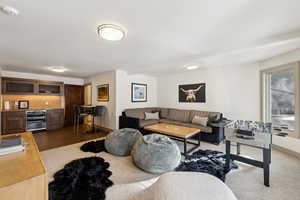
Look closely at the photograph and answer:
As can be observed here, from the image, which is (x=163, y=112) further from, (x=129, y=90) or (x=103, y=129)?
(x=103, y=129)

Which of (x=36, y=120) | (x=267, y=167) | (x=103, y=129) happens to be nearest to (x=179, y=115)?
(x=103, y=129)

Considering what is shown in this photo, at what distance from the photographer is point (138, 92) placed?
572 centimetres

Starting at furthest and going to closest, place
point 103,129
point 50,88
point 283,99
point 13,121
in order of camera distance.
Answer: point 50,88
point 103,129
point 13,121
point 283,99

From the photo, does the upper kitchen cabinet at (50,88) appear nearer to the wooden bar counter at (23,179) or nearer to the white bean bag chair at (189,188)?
the wooden bar counter at (23,179)

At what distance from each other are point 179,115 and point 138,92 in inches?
75.2

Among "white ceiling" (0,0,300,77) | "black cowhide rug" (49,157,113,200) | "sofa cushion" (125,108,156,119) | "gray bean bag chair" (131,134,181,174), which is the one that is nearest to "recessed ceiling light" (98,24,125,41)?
"white ceiling" (0,0,300,77)

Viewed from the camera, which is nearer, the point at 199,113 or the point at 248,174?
the point at 248,174

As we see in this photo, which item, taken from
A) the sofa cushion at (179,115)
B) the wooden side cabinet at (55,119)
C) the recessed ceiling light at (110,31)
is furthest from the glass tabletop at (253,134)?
the wooden side cabinet at (55,119)

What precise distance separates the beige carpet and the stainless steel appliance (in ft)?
8.29

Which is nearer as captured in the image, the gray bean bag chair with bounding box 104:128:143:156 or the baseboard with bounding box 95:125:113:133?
the gray bean bag chair with bounding box 104:128:143:156

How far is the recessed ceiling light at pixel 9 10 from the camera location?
4.93 feet

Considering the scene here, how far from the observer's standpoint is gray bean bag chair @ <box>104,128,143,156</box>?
286cm

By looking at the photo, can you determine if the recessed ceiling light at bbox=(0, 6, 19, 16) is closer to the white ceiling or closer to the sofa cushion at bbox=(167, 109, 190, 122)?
the white ceiling

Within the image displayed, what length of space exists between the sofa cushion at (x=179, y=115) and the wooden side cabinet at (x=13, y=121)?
5142 mm
